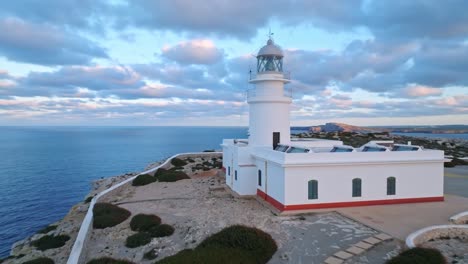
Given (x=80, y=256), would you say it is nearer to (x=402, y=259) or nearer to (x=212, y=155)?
(x=402, y=259)

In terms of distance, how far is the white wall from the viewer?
593 inches

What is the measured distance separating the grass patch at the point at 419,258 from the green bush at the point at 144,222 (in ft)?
30.0

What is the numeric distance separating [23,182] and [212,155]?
22486 mm

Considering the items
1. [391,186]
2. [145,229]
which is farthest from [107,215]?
[391,186]

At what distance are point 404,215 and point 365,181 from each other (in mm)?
2331

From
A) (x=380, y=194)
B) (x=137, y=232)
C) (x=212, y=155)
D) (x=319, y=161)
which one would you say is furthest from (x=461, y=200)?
(x=212, y=155)

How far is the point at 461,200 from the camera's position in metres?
16.5

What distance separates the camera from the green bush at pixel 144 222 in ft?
45.3

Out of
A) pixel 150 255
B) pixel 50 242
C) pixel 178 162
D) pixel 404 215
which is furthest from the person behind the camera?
pixel 178 162

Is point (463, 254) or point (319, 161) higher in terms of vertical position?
point (319, 161)

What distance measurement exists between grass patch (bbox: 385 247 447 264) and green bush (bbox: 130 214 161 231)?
9146 millimetres

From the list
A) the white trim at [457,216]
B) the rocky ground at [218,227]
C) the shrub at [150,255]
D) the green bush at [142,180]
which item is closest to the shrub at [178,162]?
the green bush at [142,180]

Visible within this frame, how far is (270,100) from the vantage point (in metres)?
19.4

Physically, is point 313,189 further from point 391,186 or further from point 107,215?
point 107,215
